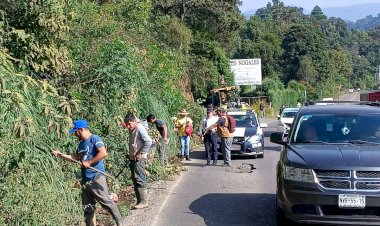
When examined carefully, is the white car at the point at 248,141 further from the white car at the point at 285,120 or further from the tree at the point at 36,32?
the tree at the point at 36,32

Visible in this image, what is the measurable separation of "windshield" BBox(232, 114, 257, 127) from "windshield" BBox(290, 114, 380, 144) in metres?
10.9

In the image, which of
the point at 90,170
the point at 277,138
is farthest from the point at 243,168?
the point at 90,170

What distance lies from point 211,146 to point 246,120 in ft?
9.18

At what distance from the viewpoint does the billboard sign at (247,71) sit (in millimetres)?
57594

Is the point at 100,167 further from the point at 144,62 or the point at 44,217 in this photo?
the point at 144,62

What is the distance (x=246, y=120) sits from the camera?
21250 mm

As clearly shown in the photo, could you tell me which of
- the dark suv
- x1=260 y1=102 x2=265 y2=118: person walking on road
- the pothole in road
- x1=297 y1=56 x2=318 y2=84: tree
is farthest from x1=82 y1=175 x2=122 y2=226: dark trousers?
x1=297 y1=56 x2=318 y2=84: tree

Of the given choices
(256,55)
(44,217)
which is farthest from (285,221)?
(256,55)

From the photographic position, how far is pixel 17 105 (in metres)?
8.01

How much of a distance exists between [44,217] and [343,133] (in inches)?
178

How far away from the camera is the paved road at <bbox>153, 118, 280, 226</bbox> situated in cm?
1043

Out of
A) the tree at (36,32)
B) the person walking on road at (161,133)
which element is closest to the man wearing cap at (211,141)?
the person walking on road at (161,133)

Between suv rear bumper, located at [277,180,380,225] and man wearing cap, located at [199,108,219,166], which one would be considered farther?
man wearing cap, located at [199,108,219,166]

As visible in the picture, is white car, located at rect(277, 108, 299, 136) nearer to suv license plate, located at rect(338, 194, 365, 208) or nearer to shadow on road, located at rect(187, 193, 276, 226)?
shadow on road, located at rect(187, 193, 276, 226)
